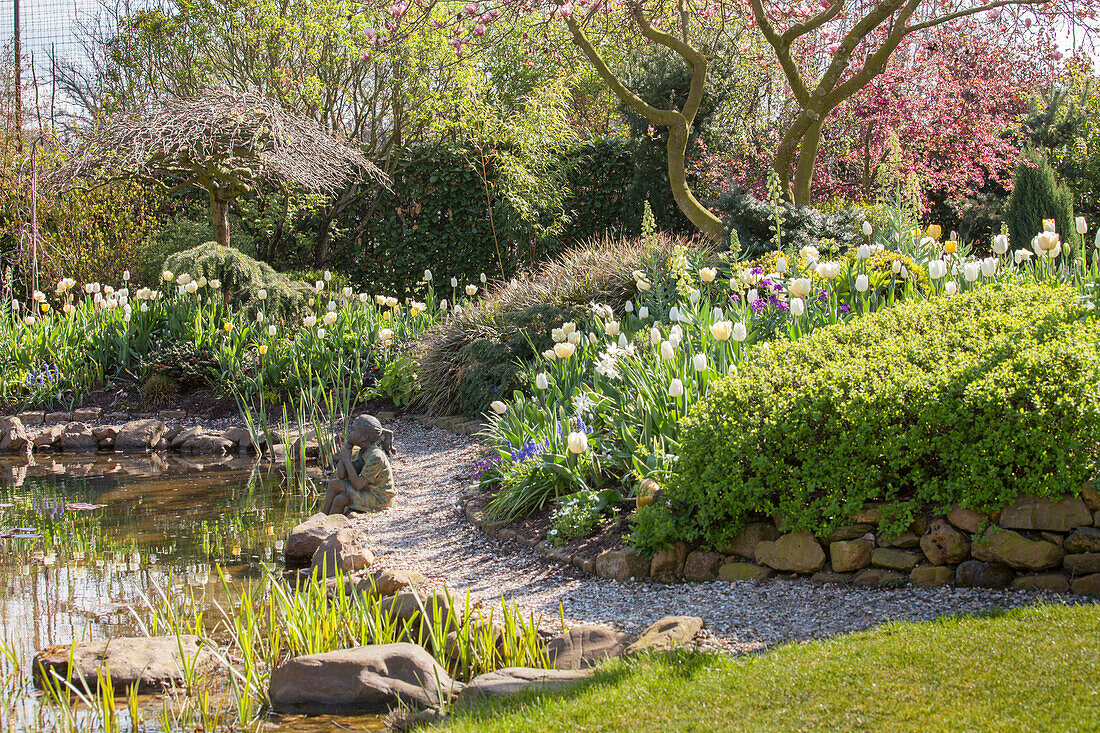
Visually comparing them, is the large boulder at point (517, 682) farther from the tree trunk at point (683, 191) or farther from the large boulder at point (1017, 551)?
the tree trunk at point (683, 191)

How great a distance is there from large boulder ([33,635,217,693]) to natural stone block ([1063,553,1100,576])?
11.2 feet

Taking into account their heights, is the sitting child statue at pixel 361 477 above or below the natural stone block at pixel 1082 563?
above

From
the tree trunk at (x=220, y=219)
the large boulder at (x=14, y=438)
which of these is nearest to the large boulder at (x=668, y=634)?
the large boulder at (x=14, y=438)

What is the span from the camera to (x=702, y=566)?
4160 millimetres

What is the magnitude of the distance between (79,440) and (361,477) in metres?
4.69

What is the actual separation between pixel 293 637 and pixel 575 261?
568 centimetres

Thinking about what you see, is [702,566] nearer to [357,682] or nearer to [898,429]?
[898,429]

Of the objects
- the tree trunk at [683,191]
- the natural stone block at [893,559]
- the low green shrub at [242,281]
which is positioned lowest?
the natural stone block at [893,559]

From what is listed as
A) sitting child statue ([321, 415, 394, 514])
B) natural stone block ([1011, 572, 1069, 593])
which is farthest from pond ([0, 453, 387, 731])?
natural stone block ([1011, 572, 1069, 593])

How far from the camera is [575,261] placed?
8680 millimetres

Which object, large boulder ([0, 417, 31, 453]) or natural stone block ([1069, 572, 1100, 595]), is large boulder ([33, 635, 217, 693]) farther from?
large boulder ([0, 417, 31, 453])

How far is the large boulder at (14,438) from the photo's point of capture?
8.91m

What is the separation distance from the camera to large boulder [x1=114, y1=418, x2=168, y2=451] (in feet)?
29.3

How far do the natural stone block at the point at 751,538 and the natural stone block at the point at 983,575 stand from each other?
804 mm
